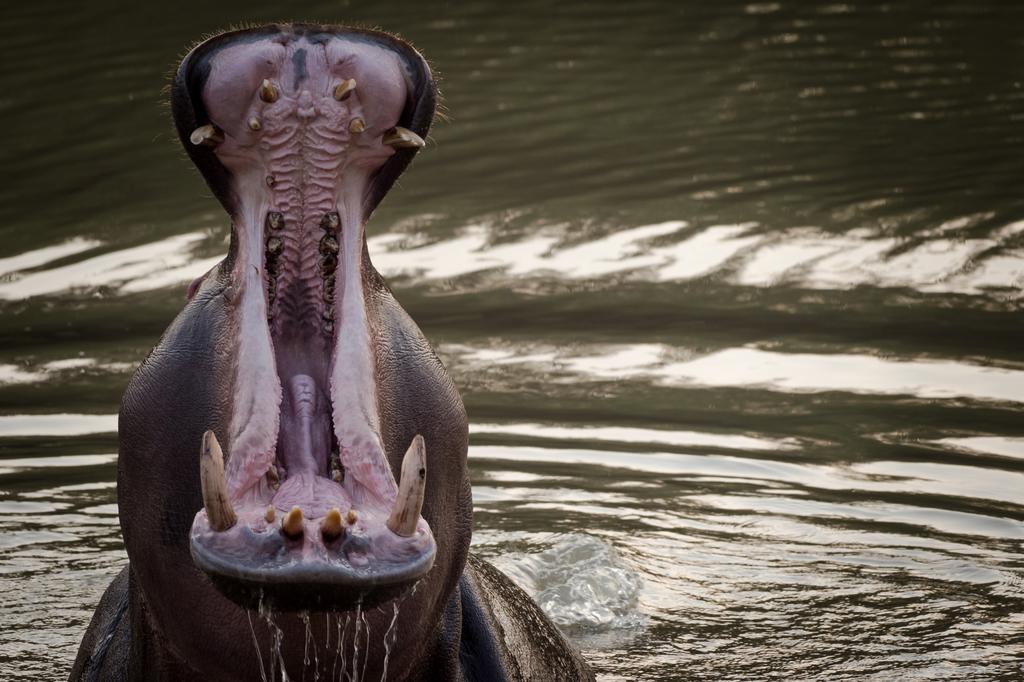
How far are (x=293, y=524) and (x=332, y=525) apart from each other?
0.21 ft

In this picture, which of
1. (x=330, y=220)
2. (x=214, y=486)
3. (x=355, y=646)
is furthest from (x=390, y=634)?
(x=330, y=220)

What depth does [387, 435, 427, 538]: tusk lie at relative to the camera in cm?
298

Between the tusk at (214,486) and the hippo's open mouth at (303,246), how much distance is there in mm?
73

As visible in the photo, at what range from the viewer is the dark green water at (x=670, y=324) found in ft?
18.2

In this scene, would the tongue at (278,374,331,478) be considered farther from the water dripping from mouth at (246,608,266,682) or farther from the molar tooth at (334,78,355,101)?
the molar tooth at (334,78,355,101)

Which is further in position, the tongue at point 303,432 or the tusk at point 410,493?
the tongue at point 303,432

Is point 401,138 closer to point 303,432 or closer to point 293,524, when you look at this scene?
point 303,432

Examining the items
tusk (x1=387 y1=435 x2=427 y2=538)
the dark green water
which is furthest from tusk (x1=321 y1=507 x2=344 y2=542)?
the dark green water

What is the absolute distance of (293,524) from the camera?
2.94 meters

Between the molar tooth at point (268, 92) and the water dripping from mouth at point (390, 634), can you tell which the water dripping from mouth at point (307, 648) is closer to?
the water dripping from mouth at point (390, 634)

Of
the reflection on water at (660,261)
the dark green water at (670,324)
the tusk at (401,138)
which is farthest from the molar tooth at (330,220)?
the reflection on water at (660,261)

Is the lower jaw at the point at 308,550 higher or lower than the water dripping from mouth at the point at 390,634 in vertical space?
higher

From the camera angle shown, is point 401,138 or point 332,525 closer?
point 332,525

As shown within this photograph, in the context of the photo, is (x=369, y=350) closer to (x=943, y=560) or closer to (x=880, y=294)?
(x=943, y=560)
